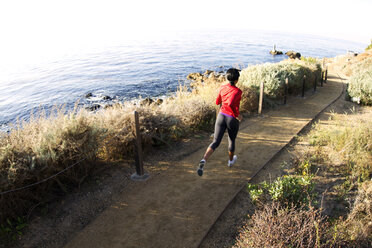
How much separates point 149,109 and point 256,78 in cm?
692

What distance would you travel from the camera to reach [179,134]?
7.31m

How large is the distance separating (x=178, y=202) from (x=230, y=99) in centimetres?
225

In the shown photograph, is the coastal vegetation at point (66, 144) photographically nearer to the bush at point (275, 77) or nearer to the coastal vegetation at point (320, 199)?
Answer: the coastal vegetation at point (320, 199)

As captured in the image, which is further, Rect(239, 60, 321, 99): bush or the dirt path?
Rect(239, 60, 321, 99): bush

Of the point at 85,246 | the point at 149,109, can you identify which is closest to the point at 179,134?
the point at 149,109

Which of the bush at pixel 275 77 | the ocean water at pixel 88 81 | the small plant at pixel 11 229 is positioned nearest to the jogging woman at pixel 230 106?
the small plant at pixel 11 229

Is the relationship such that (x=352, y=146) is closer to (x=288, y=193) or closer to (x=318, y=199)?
(x=318, y=199)

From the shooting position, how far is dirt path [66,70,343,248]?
12.3ft

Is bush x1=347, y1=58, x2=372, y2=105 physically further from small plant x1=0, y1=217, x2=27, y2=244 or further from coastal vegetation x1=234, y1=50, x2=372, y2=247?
small plant x1=0, y1=217, x2=27, y2=244

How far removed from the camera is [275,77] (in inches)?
469

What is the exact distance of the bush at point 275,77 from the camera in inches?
438

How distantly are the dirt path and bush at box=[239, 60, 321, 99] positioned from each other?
4284 mm

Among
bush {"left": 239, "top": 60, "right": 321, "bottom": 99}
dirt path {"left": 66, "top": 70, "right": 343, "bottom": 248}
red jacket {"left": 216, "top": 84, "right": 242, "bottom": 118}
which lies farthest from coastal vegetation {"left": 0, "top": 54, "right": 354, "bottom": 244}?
bush {"left": 239, "top": 60, "right": 321, "bottom": 99}

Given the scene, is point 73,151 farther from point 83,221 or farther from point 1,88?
point 1,88
